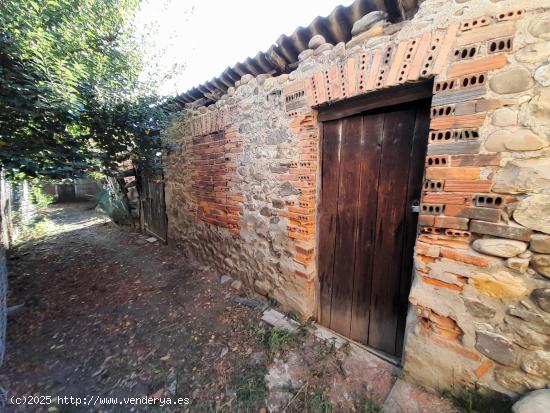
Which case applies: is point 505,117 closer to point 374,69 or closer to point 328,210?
point 374,69

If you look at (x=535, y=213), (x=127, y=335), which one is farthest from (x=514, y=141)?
(x=127, y=335)

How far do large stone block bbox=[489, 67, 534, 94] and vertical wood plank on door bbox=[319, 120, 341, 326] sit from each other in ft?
3.40

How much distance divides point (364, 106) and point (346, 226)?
42.4 inches

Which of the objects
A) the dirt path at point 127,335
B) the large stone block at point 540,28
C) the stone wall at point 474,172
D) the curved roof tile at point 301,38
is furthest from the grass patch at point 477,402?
the curved roof tile at point 301,38

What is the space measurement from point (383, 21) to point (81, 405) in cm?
374

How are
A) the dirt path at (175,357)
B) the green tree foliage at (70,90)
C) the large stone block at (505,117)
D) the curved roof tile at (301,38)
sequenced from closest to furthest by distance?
1. the large stone block at (505,117)
2. the curved roof tile at (301,38)
3. the dirt path at (175,357)
4. the green tree foliage at (70,90)

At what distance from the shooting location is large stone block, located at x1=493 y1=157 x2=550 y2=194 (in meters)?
1.13

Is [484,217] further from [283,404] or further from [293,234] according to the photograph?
[283,404]

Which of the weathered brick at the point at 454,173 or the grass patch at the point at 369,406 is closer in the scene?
the weathered brick at the point at 454,173

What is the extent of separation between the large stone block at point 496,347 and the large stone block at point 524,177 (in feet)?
2.93

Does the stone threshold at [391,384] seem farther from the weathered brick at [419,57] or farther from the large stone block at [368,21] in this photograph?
the large stone block at [368,21]

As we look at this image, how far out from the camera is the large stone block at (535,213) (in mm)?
1141

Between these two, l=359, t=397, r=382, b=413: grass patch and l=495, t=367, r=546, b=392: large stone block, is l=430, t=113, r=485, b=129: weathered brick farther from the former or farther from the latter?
l=359, t=397, r=382, b=413: grass patch

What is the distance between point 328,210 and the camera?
87.0 inches
